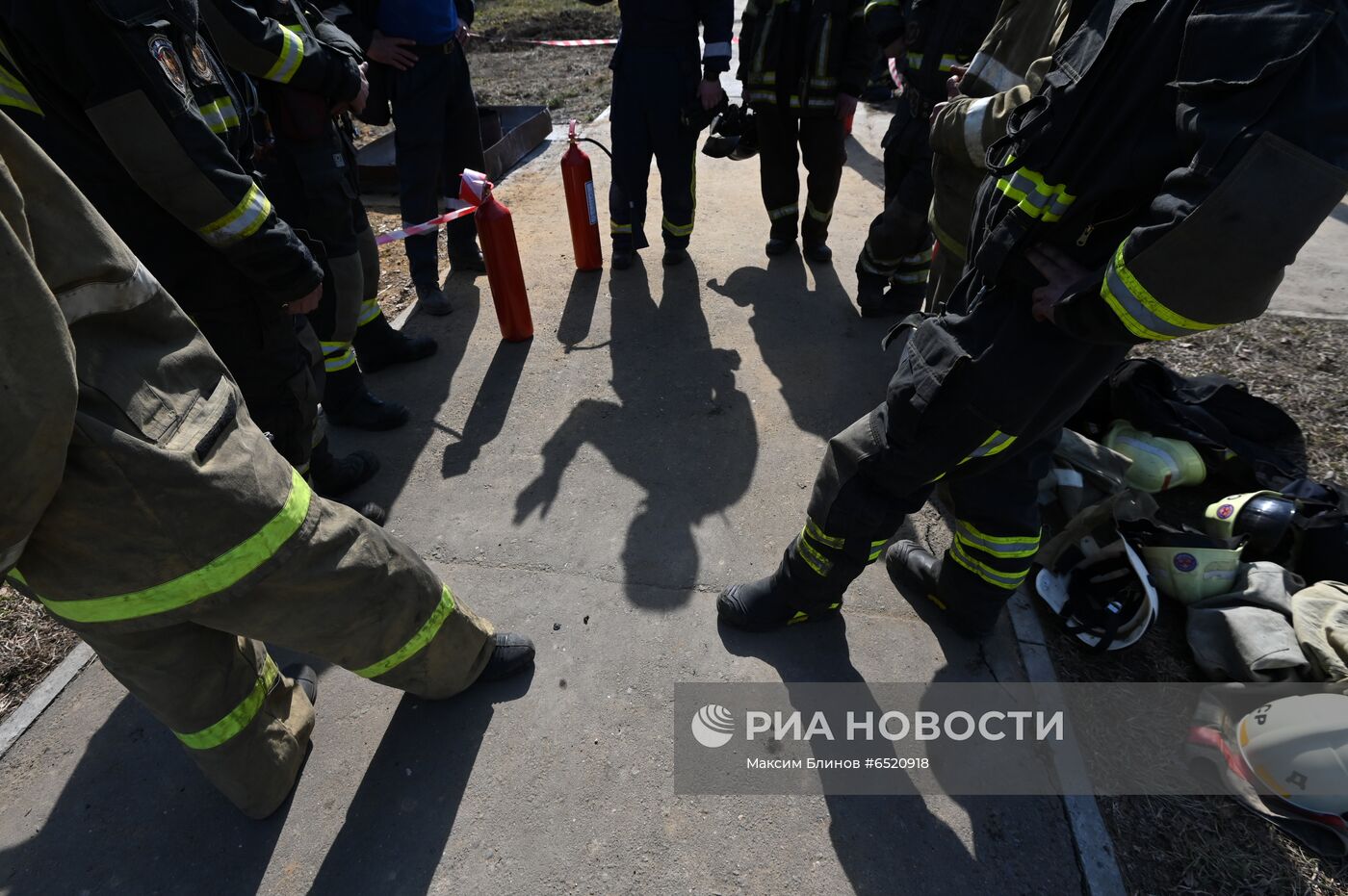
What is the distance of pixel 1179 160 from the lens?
1.50 meters

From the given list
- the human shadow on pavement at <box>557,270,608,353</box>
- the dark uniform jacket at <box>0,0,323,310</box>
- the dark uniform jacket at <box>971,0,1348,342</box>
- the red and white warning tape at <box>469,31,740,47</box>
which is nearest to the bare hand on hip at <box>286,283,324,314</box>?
the dark uniform jacket at <box>0,0,323,310</box>

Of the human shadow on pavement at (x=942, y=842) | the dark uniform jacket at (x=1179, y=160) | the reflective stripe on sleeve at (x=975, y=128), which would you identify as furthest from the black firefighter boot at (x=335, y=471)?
the reflective stripe on sleeve at (x=975, y=128)

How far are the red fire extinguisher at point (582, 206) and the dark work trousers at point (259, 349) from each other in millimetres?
2378

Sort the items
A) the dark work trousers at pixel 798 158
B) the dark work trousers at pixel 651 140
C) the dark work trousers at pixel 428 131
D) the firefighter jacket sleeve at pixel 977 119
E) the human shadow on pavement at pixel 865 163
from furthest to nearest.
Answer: the human shadow on pavement at pixel 865 163 → the dark work trousers at pixel 798 158 → the dark work trousers at pixel 651 140 → the dark work trousers at pixel 428 131 → the firefighter jacket sleeve at pixel 977 119

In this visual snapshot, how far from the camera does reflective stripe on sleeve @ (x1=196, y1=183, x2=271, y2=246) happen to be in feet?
6.91

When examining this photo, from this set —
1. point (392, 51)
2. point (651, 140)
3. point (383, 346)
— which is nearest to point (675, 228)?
A: point (651, 140)

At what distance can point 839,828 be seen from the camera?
202 centimetres

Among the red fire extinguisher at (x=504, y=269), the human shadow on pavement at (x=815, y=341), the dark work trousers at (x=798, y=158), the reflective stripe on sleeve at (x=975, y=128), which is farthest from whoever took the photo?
the dark work trousers at (x=798, y=158)

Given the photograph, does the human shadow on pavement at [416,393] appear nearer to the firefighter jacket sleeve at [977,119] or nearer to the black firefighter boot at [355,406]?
the black firefighter boot at [355,406]

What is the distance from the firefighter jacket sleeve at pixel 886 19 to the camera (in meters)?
3.94

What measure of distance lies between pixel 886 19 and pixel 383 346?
11.0 ft

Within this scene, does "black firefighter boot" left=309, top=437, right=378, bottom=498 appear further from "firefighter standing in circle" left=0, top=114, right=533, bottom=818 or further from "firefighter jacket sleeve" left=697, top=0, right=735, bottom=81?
"firefighter jacket sleeve" left=697, top=0, right=735, bottom=81

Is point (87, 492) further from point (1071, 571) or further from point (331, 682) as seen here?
point (1071, 571)

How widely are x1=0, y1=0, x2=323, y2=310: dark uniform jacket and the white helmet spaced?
3.20m
